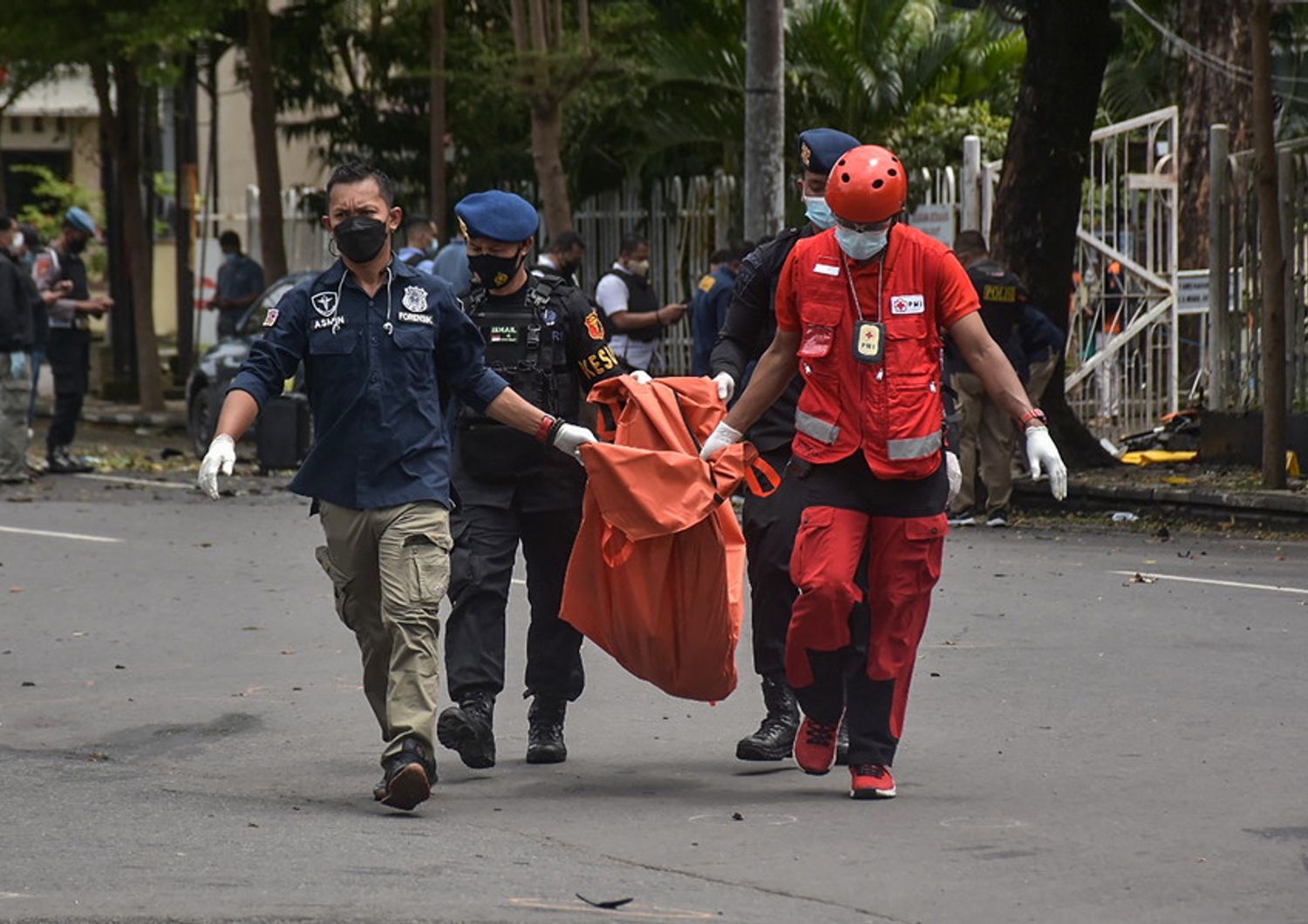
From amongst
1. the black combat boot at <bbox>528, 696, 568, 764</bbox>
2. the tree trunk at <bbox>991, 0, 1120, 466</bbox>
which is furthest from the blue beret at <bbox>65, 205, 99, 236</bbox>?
the black combat boot at <bbox>528, 696, 568, 764</bbox>

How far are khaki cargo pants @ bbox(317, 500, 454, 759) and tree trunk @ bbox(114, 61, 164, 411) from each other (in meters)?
19.5

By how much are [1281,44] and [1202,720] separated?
87.9 ft

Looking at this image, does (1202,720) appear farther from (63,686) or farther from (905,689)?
(63,686)

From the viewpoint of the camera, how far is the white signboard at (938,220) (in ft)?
65.0

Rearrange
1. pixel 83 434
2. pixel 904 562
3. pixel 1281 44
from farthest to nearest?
pixel 1281 44
pixel 83 434
pixel 904 562

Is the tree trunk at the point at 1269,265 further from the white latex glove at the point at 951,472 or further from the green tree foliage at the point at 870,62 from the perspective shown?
the green tree foliage at the point at 870,62

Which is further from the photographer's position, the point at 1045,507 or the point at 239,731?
the point at 1045,507

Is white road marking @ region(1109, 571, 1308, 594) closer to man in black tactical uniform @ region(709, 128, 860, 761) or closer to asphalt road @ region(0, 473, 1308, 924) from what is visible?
asphalt road @ region(0, 473, 1308, 924)

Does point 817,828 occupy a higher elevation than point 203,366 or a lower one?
lower

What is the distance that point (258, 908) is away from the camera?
17.6 ft

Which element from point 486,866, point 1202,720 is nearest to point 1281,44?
point 1202,720

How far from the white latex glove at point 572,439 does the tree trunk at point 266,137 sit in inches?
734

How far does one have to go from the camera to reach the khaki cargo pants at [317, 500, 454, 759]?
22.0 ft

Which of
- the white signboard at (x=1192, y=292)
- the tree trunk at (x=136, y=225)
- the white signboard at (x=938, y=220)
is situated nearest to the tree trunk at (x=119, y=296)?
the tree trunk at (x=136, y=225)
